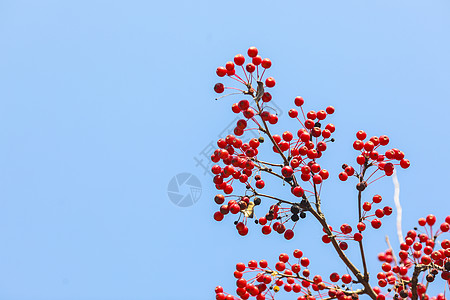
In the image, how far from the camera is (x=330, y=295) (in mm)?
5074

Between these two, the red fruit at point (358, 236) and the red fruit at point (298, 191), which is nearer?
the red fruit at point (298, 191)

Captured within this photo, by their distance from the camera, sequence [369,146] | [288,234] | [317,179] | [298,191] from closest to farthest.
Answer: [298,191]
[317,179]
[369,146]
[288,234]

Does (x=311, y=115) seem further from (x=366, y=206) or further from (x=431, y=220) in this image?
(x=431, y=220)

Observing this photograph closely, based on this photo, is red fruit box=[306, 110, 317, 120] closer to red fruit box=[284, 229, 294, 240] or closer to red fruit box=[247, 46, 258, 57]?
red fruit box=[247, 46, 258, 57]

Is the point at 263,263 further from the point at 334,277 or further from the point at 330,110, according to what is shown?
the point at 330,110

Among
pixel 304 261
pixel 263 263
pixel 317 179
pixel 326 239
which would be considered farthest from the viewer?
pixel 304 261

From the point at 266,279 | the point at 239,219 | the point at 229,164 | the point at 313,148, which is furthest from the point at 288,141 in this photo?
the point at 266,279

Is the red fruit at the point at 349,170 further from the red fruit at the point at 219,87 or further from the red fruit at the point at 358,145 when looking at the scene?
the red fruit at the point at 219,87

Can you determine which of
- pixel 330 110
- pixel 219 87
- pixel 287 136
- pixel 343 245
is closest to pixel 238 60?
pixel 219 87

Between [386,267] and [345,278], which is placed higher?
[386,267]

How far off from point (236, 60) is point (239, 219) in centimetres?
192

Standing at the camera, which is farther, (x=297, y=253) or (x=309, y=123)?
(x=297, y=253)

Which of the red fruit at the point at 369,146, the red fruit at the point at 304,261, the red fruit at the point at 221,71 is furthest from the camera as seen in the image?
the red fruit at the point at 304,261

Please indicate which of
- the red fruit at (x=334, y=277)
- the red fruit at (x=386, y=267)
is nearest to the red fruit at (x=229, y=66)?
the red fruit at (x=334, y=277)
